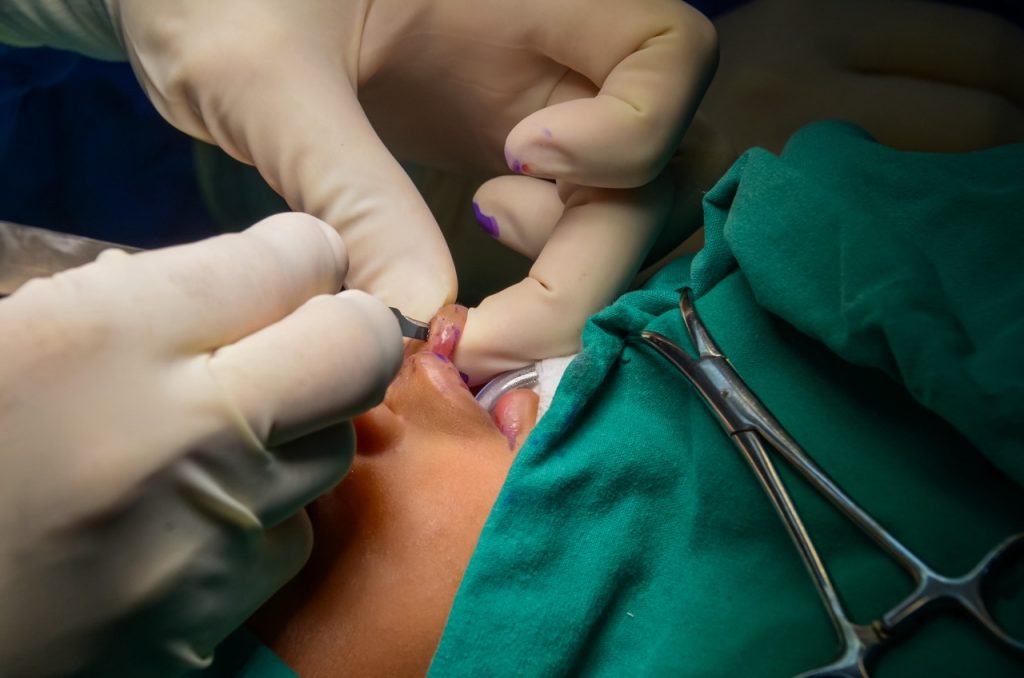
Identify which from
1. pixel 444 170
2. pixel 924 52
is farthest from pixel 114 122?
pixel 924 52

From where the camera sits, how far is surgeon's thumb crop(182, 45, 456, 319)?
0.60m

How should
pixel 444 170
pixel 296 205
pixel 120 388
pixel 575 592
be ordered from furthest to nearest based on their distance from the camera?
1. pixel 444 170
2. pixel 296 205
3. pixel 575 592
4. pixel 120 388

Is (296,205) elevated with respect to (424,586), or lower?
elevated

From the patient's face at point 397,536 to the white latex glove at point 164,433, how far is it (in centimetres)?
6

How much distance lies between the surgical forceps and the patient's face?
0.46ft

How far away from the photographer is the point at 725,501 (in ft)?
1.59

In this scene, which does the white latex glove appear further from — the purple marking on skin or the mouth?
the purple marking on skin

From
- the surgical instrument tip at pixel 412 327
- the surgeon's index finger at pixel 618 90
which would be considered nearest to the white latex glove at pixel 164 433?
the surgical instrument tip at pixel 412 327

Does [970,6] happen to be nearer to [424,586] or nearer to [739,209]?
[739,209]

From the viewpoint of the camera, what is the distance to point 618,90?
63 centimetres

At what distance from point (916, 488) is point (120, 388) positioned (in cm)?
40

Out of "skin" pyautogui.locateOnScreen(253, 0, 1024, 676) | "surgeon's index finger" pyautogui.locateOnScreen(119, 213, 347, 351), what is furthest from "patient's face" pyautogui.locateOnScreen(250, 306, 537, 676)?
"surgeon's index finger" pyautogui.locateOnScreen(119, 213, 347, 351)

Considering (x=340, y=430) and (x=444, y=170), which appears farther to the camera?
(x=444, y=170)

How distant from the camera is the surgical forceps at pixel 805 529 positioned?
1.30ft
